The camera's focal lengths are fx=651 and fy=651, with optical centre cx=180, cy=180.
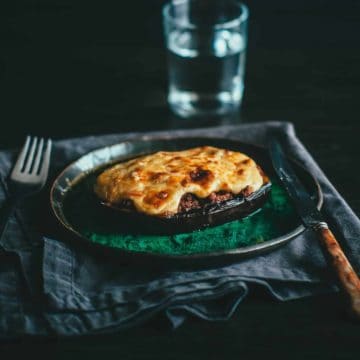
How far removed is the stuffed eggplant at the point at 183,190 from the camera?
943mm

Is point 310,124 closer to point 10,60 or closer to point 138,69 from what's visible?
point 138,69

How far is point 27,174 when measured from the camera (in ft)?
3.76

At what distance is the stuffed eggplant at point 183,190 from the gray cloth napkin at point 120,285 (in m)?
0.08

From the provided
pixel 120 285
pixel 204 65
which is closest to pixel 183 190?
pixel 120 285

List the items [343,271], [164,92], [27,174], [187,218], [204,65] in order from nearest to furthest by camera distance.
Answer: [343,271] → [187,218] → [27,174] → [204,65] → [164,92]

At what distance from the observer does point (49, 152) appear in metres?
1.22

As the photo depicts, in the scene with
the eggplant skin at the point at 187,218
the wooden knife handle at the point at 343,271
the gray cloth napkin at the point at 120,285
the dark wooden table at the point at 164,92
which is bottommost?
the dark wooden table at the point at 164,92

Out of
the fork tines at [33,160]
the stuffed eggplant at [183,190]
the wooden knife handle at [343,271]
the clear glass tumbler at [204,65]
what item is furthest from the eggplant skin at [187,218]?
the clear glass tumbler at [204,65]

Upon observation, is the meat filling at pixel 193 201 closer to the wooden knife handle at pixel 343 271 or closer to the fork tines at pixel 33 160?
the wooden knife handle at pixel 343 271

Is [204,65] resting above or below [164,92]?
above

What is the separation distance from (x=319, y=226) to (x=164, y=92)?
802mm

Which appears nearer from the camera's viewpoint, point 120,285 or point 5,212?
point 120,285

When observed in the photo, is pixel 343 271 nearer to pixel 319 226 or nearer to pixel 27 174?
pixel 319 226

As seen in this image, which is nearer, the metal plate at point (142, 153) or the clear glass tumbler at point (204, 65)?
the metal plate at point (142, 153)
